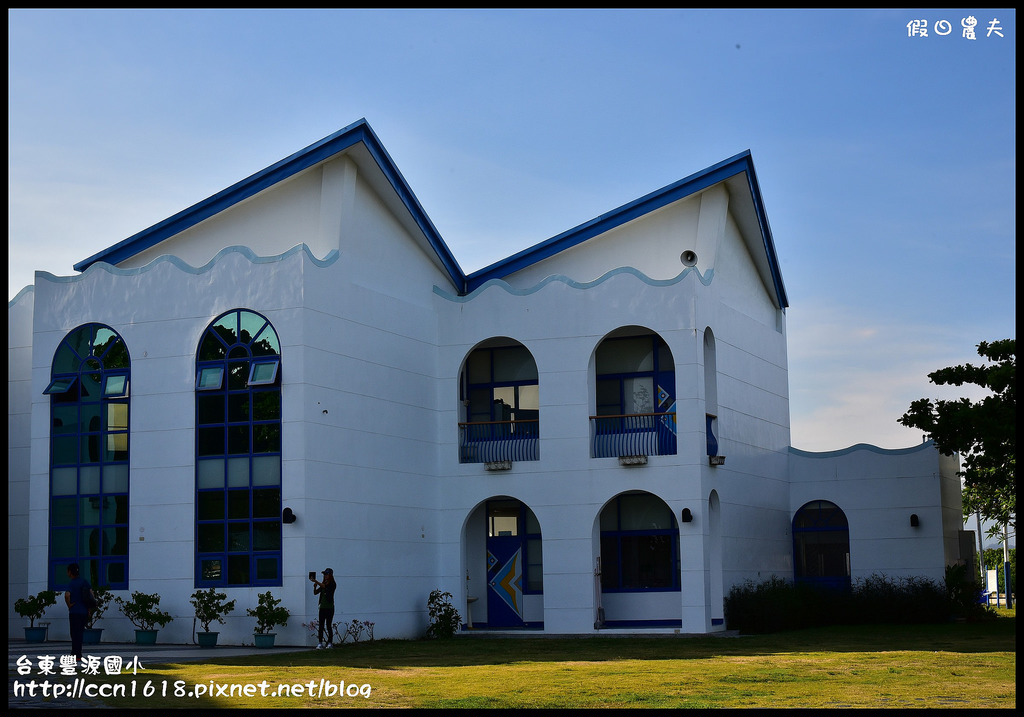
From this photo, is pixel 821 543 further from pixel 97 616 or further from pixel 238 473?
pixel 97 616

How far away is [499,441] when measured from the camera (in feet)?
95.0

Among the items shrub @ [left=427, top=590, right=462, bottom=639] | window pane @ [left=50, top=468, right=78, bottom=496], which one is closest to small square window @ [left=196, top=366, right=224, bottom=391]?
window pane @ [left=50, top=468, right=78, bottom=496]

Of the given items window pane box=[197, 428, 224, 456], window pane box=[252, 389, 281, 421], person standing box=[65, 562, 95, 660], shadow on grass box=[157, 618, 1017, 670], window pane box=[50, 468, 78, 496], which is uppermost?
window pane box=[252, 389, 281, 421]

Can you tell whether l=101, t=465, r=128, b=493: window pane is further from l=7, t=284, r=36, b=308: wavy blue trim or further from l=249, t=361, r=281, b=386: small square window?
l=7, t=284, r=36, b=308: wavy blue trim

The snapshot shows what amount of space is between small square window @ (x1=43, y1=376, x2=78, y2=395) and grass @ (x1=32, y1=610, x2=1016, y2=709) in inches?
327

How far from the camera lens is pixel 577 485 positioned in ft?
91.5

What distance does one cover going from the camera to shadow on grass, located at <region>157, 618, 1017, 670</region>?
20234mm

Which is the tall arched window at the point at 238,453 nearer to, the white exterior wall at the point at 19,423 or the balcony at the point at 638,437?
the white exterior wall at the point at 19,423

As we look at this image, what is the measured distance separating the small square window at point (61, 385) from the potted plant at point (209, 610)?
18.3ft

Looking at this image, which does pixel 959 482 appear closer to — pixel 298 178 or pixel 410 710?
pixel 298 178

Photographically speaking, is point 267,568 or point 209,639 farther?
point 267,568

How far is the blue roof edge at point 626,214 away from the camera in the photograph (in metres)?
29.5

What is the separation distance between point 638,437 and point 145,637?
11347mm

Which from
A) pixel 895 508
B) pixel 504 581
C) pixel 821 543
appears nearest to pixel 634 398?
pixel 504 581
